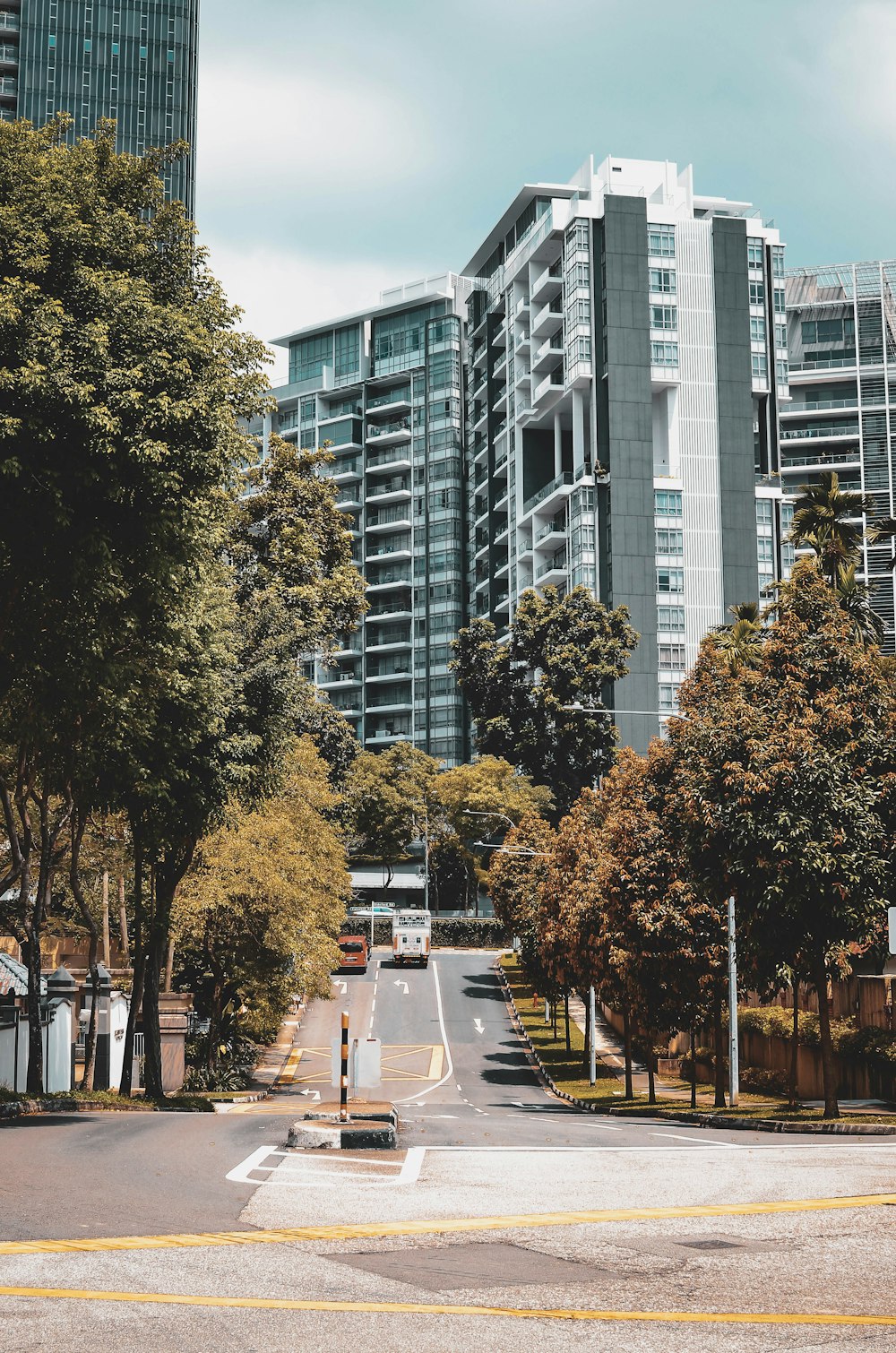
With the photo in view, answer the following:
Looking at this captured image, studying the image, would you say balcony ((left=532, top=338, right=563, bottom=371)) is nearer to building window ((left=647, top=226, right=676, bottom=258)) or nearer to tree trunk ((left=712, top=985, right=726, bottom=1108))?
building window ((left=647, top=226, right=676, bottom=258))

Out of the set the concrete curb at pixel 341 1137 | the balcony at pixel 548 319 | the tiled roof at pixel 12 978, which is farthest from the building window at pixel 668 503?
the concrete curb at pixel 341 1137

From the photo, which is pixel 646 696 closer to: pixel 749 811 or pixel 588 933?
pixel 588 933

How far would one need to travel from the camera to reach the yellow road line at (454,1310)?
737 centimetres

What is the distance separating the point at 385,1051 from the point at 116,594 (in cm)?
3940

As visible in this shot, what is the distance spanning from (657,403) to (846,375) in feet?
105

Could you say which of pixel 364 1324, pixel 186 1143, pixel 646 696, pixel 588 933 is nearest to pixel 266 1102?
pixel 588 933

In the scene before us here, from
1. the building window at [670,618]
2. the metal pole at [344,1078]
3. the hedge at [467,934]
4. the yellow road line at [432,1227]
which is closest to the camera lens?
the yellow road line at [432,1227]

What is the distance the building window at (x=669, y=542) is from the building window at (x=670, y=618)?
152 inches

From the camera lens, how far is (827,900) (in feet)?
83.1

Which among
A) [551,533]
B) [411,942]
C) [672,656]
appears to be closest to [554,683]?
[672,656]

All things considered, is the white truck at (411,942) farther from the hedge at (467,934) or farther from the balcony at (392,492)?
the balcony at (392,492)

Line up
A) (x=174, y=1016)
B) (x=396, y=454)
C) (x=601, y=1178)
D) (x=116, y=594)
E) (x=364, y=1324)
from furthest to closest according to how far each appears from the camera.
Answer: (x=396, y=454) → (x=174, y=1016) → (x=116, y=594) → (x=601, y=1178) → (x=364, y=1324)

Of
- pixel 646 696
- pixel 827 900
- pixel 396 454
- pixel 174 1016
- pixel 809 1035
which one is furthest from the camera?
pixel 396 454

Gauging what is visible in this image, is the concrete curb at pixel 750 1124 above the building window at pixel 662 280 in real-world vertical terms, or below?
below
